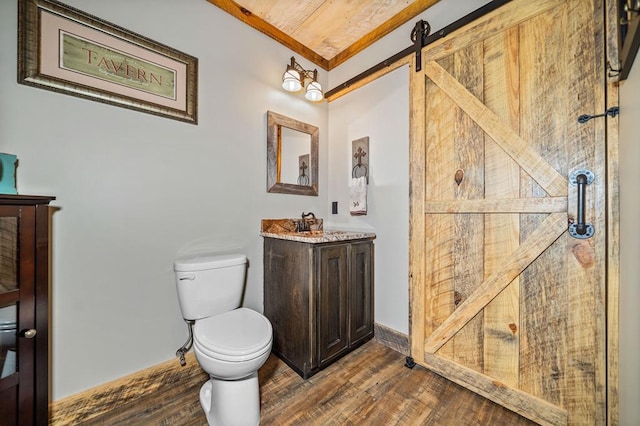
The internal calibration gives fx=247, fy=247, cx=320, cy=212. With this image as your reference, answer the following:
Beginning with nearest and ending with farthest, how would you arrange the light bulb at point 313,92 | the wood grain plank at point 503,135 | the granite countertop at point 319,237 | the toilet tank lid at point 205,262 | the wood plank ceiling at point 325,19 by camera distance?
1. the wood grain plank at point 503,135
2. the toilet tank lid at point 205,262
3. the granite countertop at point 319,237
4. the wood plank ceiling at point 325,19
5. the light bulb at point 313,92

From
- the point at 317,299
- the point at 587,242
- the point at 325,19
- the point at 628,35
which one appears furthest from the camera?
the point at 325,19

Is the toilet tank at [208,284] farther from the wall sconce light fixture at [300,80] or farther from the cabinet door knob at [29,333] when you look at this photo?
the wall sconce light fixture at [300,80]

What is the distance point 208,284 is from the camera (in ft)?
4.92

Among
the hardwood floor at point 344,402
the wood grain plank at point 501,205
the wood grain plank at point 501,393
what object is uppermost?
the wood grain plank at point 501,205

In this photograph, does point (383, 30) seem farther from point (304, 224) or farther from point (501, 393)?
point (501, 393)

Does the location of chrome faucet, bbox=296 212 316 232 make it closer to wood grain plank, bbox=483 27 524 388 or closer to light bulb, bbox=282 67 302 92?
light bulb, bbox=282 67 302 92

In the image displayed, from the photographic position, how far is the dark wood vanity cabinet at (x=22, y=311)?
Answer: 935 millimetres

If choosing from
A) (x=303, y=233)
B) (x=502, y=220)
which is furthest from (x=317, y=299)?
(x=502, y=220)

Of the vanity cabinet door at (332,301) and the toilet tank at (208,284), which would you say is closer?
the toilet tank at (208,284)

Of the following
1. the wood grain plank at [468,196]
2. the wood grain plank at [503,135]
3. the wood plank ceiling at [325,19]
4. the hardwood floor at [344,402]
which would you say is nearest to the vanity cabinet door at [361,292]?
the hardwood floor at [344,402]

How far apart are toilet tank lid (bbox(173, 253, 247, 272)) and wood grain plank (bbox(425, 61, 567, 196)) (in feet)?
5.62

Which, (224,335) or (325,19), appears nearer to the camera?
(224,335)

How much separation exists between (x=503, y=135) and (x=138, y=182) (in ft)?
6.92

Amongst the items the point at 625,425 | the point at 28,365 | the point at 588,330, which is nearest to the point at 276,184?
the point at 28,365
